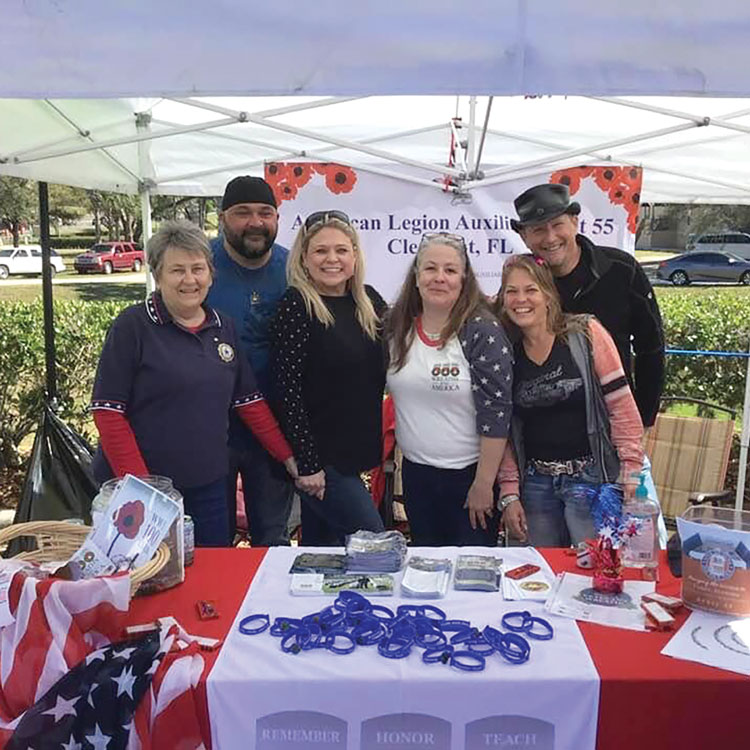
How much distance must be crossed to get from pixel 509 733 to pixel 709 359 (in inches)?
197

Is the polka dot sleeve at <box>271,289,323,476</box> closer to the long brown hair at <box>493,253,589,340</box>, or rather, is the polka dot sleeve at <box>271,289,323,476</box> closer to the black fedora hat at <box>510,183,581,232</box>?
the long brown hair at <box>493,253,589,340</box>

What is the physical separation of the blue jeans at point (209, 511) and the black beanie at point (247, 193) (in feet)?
3.19

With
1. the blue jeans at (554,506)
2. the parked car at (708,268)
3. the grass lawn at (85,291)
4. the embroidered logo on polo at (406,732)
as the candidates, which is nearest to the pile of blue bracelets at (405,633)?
the embroidered logo on polo at (406,732)

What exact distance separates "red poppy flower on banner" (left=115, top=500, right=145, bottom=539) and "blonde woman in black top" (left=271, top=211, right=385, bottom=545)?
785 mm

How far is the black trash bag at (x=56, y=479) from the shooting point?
3553 mm

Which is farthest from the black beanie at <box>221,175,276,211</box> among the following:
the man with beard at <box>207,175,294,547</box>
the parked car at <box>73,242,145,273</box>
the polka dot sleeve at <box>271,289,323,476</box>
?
the parked car at <box>73,242,145,273</box>

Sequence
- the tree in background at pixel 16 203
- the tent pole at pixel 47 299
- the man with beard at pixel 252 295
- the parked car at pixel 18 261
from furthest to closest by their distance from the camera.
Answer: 1. the tree in background at pixel 16 203
2. the parked car at pixel 18 261
3. the tent pole at pixel 47 299
4. the man with beard at pixel 252 295

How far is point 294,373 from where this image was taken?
2328 mm

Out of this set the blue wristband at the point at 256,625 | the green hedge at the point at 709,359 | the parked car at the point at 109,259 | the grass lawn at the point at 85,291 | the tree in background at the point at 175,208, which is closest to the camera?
the blue wristband at the point at 256,625

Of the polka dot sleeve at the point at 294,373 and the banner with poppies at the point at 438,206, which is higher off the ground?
the banner with poppies at the point at 438,206

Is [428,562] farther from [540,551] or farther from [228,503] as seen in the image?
[228,503]

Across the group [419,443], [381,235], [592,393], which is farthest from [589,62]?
[381,235]

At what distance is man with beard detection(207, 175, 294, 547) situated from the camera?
258 cm

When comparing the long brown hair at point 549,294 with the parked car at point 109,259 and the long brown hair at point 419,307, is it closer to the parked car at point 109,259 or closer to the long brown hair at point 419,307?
the long brown hair at point 419,307
